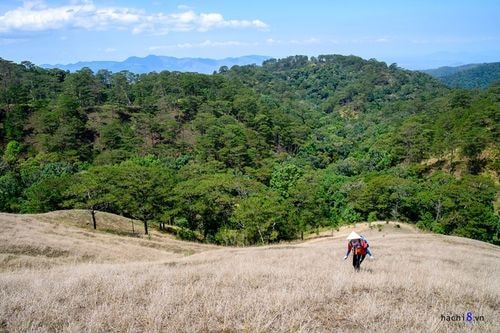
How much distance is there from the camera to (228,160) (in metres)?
93.2

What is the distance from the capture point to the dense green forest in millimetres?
51031

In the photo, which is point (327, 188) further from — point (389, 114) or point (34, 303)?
point (389, 114)

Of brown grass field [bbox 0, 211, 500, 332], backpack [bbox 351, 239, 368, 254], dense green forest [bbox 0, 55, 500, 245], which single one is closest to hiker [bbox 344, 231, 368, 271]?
backpack [bbox 351, 239, 368, 254]

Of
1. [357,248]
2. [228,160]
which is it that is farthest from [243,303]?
[228,160]

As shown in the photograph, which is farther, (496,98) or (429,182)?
(496,98)

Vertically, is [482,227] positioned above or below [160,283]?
below

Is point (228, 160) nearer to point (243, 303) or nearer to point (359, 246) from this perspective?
point (359, 246)

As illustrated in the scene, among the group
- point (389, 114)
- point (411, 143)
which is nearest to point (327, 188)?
point (411, 143)

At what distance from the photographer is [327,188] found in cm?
7338

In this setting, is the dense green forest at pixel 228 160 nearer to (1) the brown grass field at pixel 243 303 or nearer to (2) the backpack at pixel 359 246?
(2) the backpack at pixel 359 246

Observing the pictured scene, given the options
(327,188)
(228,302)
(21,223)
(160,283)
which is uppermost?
(228,302)

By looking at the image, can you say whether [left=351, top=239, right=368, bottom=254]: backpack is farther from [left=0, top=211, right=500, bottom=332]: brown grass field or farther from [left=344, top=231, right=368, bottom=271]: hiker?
[left=0, top=211, right=500, bottom=332]: brown grass field

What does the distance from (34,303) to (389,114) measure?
163231 millimetres

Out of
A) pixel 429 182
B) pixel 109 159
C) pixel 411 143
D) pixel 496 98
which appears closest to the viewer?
pixel 429 182
